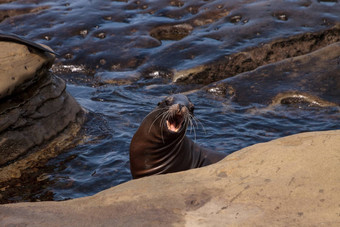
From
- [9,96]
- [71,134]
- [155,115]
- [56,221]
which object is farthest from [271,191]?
[71,134]

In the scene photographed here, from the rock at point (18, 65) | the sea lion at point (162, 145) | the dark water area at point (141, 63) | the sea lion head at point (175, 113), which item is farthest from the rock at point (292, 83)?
the rock at point (18, 65)

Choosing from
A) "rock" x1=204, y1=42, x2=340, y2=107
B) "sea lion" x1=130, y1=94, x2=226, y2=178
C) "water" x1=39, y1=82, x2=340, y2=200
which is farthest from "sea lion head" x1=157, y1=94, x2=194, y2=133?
"rock" x1=204, y1=42, x2=340, y2=107

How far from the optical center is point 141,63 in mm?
12195

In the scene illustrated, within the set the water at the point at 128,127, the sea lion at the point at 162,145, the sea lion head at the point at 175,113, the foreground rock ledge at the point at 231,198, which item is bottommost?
the water at the point at 128,127

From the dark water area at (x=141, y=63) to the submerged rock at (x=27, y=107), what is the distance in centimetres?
32

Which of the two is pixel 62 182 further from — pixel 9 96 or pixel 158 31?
pixel 158 31

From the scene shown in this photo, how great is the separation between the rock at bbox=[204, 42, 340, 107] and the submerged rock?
3213 millimetres

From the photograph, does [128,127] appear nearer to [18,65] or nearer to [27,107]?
[27,107]

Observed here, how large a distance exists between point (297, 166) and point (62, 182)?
4141 millimetres

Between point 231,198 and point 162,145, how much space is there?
351cm

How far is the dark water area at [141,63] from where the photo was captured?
7773 mm

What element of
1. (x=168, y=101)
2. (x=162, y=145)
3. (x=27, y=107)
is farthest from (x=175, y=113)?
(x=27, y=107)

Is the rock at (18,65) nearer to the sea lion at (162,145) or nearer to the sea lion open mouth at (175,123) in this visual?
the sea lion at (162,145)

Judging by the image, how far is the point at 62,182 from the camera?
712 cm
